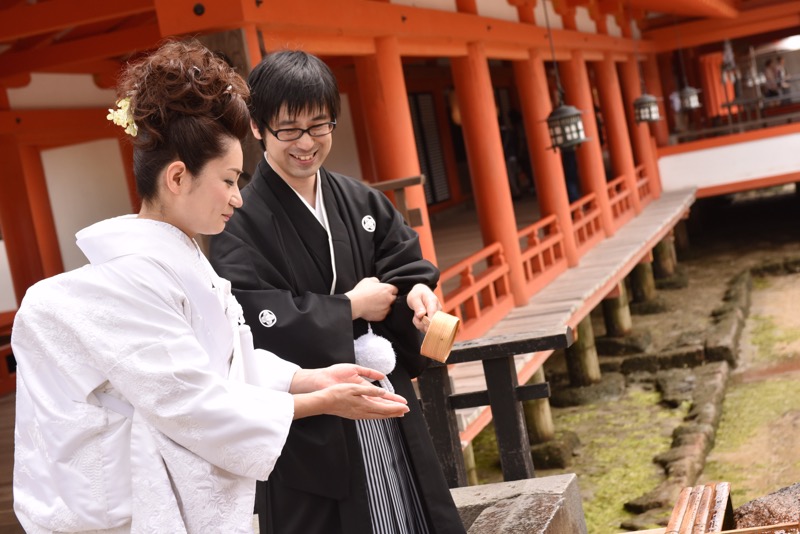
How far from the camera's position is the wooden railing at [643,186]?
52.8 ft

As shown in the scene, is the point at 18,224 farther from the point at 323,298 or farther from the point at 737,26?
the point at 737,26

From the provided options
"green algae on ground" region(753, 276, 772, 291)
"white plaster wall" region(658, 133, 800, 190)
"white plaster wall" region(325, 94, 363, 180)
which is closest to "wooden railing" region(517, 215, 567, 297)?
"white plaster wall" region(325, 94, 363, 180)

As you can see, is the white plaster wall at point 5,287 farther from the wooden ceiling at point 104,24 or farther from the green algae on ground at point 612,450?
the green algae on ground at point 612,450

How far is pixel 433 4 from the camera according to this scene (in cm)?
843

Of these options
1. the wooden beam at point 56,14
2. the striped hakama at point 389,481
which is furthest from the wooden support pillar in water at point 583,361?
the striped hakama at point 389,481

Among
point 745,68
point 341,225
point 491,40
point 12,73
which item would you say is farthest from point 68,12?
point 745,68

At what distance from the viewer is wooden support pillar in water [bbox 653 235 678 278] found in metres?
16.7

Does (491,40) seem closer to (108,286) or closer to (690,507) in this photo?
(690,507)

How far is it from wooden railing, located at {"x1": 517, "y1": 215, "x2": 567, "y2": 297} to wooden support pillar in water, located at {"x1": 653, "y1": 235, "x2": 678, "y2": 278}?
18.8 ft

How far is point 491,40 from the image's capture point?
952 cm

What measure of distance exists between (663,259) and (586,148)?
179 inches

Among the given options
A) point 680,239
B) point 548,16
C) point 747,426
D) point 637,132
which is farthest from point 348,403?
point 680,239

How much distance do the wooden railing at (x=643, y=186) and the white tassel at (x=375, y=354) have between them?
45.2 ft

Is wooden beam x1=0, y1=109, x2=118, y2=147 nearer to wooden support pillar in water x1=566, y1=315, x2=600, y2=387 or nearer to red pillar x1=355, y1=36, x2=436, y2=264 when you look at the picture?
red pillar x1=355, y1=36, x2=436, y2=264
